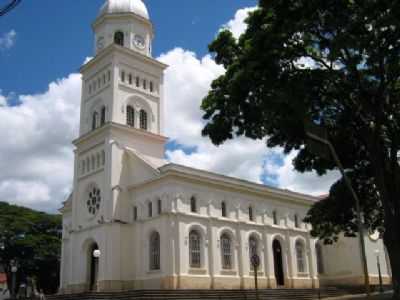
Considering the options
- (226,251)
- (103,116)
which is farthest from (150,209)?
(103,116)

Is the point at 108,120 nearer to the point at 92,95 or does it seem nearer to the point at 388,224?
the point at 92,95

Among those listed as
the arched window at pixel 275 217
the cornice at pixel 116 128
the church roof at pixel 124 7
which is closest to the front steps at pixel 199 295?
the arched window at pixel 275 217

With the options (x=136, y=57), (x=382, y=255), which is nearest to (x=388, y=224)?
(x=136, y=57)

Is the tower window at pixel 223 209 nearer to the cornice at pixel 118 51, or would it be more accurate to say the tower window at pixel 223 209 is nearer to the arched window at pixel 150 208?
Result: the arched window at pixel 150 208

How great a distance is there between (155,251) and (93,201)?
24.3 ft

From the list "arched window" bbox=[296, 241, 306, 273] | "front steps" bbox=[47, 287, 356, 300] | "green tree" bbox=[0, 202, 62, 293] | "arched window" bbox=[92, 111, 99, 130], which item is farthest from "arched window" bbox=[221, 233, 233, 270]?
"green tree" bbox=[0, 202, 62, 293]

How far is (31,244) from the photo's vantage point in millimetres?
50812

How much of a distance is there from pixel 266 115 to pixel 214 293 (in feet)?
52.8

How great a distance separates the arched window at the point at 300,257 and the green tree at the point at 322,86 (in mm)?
21138

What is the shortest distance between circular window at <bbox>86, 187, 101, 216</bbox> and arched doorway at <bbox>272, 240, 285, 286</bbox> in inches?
611

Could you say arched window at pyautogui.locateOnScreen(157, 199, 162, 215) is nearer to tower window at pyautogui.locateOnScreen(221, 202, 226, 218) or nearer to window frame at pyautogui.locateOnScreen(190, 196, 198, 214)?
window frame at pyautogui.locateOnScreen(190, 196, 198, 214)

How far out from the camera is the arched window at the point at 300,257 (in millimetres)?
42828

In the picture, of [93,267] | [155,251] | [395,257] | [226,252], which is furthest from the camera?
[93,267]

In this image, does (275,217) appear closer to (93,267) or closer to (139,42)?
(93,267)
